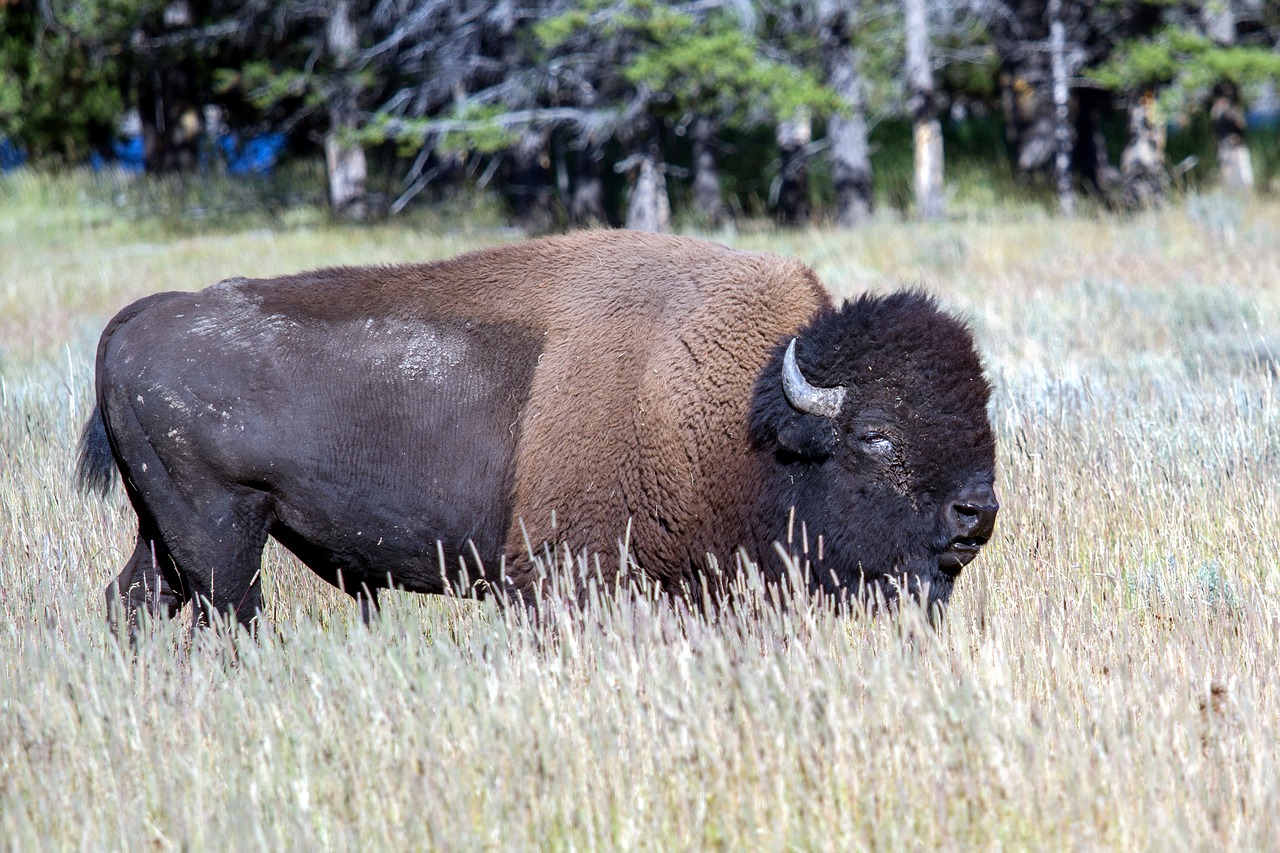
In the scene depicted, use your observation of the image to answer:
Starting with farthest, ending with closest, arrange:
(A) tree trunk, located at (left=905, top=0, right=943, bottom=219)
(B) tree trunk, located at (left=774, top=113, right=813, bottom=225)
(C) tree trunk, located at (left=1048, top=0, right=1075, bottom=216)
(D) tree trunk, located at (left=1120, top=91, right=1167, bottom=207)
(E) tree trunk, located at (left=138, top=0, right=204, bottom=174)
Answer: (E) tree trunk, located at (left=138, top=0, right=204, bottom=174) < (B) tree trunk, located at (left=774, top=113, right=813, bottom=225) < (D) tree trunk, located at (left=1120, top=91, right=1167, bottom=207) < (C) tree trunk, located at (left=1048, top=0, right=1075, bottom=216) < (A) tree trunk, located at (left=905, top=0, right=943, bottom=219)

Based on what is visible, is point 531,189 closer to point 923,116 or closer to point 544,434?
point 923,116

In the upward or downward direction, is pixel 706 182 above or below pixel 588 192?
above

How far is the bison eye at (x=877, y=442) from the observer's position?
13.9 ft

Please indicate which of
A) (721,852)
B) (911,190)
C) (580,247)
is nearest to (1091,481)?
(580,247)

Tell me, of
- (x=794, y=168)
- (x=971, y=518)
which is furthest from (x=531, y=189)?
(x=971, y=518)

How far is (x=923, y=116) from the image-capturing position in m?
19.1

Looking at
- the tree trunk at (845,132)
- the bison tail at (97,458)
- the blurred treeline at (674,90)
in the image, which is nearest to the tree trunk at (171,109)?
the blurred treeline at (674,90)

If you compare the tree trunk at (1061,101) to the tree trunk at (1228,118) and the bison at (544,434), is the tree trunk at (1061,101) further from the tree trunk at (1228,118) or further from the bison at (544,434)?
the bison at (544,434)

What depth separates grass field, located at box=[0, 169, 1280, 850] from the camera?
9.21 ft

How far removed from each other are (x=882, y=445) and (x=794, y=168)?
1703cm

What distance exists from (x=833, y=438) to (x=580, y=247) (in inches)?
51.7

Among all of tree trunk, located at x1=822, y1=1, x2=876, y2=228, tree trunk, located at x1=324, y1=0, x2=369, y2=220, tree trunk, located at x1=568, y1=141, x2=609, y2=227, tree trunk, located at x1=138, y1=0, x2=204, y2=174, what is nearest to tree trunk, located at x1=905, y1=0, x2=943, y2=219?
tree trunk, located at x1=822, y1=1, x2=876, y2=228

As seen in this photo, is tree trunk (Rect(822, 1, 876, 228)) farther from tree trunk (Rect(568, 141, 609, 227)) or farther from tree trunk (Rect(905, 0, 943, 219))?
tree trunk (Rect(568, 141, 609, 227))

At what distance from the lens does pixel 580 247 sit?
15.9 feet
